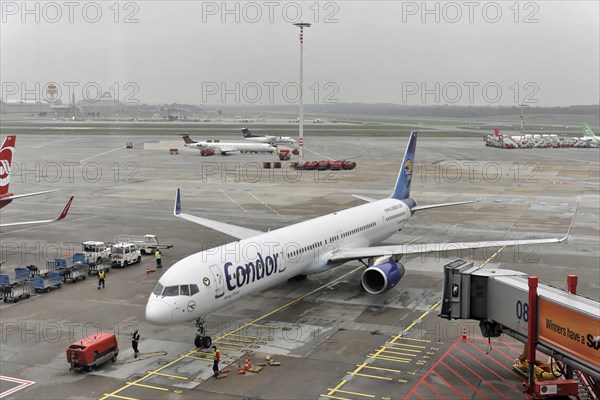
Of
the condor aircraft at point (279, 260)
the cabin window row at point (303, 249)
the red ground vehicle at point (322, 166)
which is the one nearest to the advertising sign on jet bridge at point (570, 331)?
the condor aircraft at point (279, 260)

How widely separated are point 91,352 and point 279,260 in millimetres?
10970

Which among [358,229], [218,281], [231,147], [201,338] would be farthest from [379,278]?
[231,147]

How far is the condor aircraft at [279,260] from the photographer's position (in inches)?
1023

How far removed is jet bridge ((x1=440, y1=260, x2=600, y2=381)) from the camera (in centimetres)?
1875

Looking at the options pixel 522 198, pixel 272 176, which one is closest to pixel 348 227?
pixel 522 198

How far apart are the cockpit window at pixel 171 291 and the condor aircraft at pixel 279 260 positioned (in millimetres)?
44

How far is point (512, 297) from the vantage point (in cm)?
2234

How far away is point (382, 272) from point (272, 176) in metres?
70.2

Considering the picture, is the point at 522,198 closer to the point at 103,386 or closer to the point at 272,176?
the point at 272,176

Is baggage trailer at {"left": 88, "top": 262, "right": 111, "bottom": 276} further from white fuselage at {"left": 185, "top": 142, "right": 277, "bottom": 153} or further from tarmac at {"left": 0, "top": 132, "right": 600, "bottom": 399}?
white fuselage at {"left": 185, "top": 142, "right": 277, "bottom": 153}

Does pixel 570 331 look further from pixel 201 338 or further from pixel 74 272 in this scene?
pixel 74 272

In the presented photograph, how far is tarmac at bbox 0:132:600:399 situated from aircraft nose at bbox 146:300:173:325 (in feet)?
6.88

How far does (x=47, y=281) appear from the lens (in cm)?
3725

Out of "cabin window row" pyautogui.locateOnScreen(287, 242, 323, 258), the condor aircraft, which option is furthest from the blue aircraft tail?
"cabin window row" pyautogui.locateOnScreen(287, 242, 323, 258)
